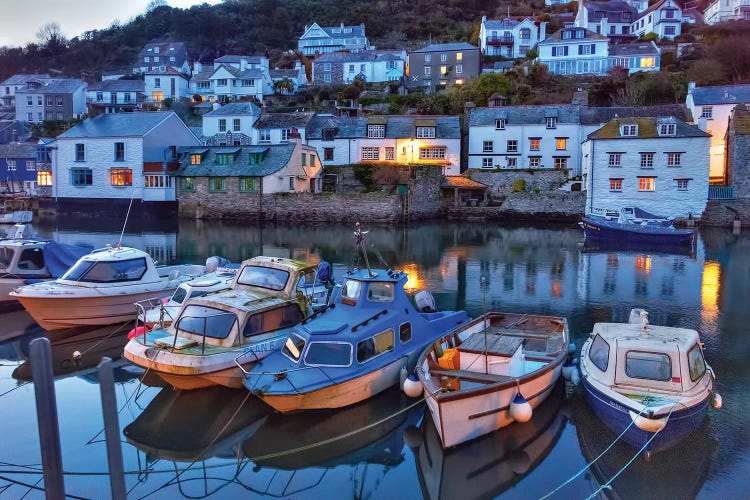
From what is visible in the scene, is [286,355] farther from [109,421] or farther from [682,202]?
[682,202]

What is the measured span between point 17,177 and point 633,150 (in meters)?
58.4

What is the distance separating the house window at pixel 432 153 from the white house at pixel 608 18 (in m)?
41.8

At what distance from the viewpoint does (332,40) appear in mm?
93375

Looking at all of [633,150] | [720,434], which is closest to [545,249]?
[633,150]

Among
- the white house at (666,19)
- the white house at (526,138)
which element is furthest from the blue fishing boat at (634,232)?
the white house at (666,19)

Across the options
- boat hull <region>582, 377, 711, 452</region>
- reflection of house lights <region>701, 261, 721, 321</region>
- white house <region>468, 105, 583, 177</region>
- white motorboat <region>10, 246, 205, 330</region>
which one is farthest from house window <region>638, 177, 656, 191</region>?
white motorboat <region>10, 246, 205, 330</region>

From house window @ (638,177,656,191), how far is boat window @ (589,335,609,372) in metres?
37.0

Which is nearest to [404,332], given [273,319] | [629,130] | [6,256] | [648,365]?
[273,319]

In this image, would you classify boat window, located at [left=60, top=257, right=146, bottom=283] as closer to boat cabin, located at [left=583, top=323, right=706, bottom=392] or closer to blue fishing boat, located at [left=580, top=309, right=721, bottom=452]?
blue fishing boat, located at [left=580, top=309, right=721, bottom=452]

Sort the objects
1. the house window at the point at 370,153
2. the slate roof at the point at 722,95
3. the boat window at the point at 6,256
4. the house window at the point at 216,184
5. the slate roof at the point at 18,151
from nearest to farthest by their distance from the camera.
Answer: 1. the boat window at the point at 6,256
2. the slate roof at the point at 722,95
3. the house window at the point at 216,184
4. the house window at the point at 370,153
5. the slate roof at the point at 18,151

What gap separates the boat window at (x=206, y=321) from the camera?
439 inches

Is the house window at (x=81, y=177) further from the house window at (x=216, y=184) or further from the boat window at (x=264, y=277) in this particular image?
the boat window at (x=264, y=277)

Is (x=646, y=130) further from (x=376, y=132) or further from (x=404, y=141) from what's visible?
(x=376, y=132)

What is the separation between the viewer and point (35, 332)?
15.4 meters
